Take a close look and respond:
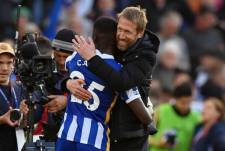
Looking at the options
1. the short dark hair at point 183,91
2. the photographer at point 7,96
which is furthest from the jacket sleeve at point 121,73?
the short dark hair at point 183,91

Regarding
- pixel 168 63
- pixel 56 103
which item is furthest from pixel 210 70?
pixel 56 103

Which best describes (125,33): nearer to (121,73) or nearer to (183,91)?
(121,73)

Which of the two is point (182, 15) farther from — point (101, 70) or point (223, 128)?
point (101, 70)

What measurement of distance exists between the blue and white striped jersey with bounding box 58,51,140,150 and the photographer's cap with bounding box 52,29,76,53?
Answer: 88 centimetres

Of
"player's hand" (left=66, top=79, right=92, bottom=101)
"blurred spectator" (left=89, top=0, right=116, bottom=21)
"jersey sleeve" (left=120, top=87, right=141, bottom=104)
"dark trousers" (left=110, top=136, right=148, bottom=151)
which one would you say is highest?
"blurred spectator" (left=89, top=0, right=116, bottom=21)

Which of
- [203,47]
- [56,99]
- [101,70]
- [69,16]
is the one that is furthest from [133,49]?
[203,47]

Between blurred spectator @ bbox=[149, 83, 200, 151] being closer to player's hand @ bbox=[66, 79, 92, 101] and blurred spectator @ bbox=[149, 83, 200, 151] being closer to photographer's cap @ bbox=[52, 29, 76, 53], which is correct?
photographer's cap @ bbox=[52, 29, 76, 53]

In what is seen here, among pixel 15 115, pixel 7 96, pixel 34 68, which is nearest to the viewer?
pixel 34 68

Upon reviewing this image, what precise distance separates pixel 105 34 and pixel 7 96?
133cm

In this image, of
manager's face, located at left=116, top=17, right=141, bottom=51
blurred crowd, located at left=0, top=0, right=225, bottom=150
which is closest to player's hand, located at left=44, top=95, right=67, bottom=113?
manager's face, located at left=116, top=17, right=141, bottom=51

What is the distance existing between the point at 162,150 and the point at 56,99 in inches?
167

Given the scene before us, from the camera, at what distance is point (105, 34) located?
8797 mm

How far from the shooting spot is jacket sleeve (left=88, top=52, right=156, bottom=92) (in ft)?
28.6

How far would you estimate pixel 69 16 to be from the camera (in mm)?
16375
